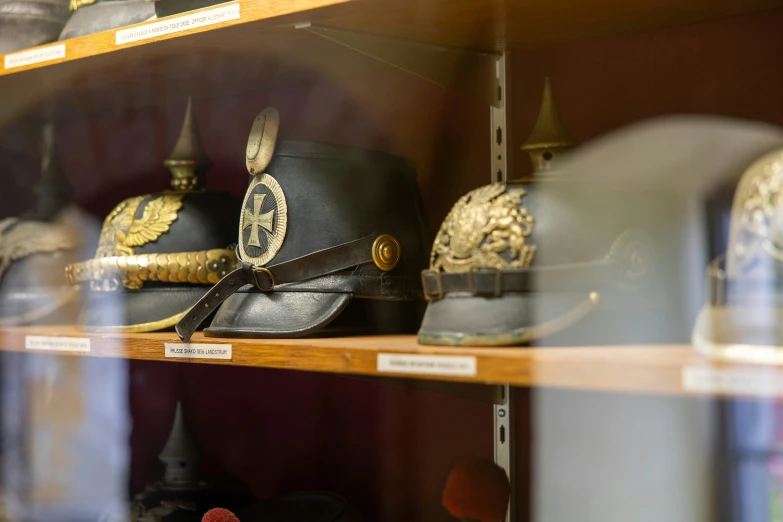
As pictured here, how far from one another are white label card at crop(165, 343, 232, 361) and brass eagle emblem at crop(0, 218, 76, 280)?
614mm

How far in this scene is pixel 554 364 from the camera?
1.12 meters

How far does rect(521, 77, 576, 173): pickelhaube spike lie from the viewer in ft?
4.33

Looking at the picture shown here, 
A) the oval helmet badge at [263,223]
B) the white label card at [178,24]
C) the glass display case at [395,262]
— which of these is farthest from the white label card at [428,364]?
the white label card at [178,24]

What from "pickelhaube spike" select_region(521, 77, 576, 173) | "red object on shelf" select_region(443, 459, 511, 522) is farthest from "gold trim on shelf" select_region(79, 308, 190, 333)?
"pickelhaube spike" select_region(521, 77, 576, 173)

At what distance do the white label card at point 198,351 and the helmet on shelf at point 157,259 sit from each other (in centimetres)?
18

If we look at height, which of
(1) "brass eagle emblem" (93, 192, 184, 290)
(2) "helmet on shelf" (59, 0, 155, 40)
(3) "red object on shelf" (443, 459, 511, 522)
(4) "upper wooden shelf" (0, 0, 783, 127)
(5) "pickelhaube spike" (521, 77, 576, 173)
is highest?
(2) "helmet on shelf" (59, 0, 155, 40)

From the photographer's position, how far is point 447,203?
1.65 m

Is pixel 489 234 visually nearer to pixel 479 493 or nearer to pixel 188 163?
pixel 479 493

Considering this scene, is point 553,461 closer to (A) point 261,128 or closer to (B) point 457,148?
(B) point 457,148

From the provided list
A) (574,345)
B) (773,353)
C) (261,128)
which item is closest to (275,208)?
(261,128)

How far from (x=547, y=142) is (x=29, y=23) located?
1056 millimetres

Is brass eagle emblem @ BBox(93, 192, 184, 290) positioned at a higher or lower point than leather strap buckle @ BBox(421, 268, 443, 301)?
higher

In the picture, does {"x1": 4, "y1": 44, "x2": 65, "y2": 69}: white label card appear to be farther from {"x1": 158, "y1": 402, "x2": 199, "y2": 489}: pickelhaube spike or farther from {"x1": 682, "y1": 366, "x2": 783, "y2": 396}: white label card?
{"x1": 682, "y1": 366, "x2": 783, "y2": 396}: white label card

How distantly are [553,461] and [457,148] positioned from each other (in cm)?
52
